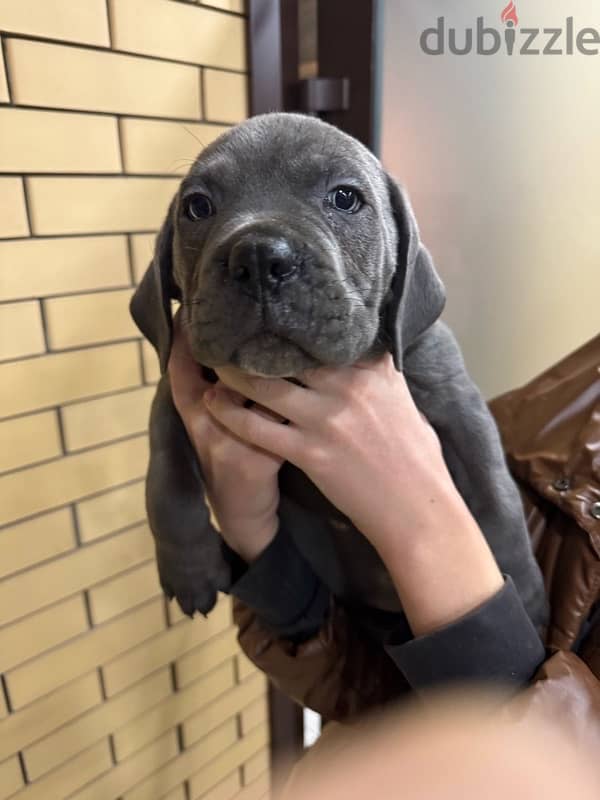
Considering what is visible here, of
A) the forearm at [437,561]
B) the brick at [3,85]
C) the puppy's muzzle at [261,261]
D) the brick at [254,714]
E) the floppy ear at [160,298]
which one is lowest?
the brick at [254,714]

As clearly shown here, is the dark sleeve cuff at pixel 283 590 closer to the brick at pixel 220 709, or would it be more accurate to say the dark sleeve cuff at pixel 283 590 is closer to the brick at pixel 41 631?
the brick at pixel 41 631

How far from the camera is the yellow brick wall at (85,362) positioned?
4.89 feet

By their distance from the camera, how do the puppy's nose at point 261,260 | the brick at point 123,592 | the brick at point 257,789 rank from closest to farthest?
the puppy's nose at point 261,260 < the brick at point 123,592 < the brick at point 257,789

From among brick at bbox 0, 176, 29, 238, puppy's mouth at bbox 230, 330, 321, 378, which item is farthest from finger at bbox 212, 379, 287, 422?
brick at bbox 0, 176, 29, 238

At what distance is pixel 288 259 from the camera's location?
0.97 m

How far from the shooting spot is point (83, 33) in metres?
1.50

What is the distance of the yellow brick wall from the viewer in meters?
1.49

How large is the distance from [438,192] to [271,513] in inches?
45.7

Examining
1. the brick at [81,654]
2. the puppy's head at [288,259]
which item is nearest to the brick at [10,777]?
the brick at [81,654]

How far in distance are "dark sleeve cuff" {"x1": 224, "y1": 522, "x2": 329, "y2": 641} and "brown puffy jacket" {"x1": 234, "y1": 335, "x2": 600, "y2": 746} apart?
3 cm

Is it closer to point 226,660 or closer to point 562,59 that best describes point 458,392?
point 562,59

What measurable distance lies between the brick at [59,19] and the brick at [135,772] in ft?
6.50

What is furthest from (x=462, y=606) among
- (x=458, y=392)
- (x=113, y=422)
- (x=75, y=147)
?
(x=75, y=147)

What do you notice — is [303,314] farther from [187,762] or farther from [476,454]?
[187,762]
